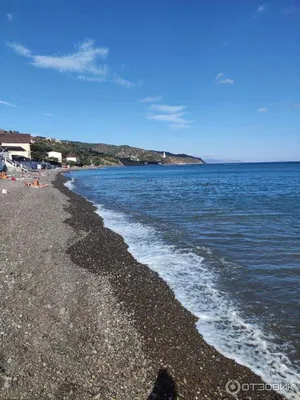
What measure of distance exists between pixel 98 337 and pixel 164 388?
178 cm

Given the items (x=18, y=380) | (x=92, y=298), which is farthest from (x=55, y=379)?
(x=92, y=298)

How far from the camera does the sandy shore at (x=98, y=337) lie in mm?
4695

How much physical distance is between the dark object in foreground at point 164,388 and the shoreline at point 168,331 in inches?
3.9

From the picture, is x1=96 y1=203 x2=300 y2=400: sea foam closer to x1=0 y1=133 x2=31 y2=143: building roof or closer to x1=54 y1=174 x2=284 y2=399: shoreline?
x1=54 y1=174 x2=284 y2=399: shoreline

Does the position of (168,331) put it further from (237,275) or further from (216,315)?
(237,275)

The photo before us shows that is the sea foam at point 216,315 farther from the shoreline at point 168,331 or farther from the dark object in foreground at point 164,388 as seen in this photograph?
the dark object in foreground at point 164,388

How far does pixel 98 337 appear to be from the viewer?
19.4 feet

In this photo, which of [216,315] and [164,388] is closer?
[164,388]

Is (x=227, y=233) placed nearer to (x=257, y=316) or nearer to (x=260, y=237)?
(x=260, y=237)

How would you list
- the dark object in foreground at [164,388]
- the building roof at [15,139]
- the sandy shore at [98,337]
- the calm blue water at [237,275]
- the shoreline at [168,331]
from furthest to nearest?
1. the building roof at [15,139]
2. the calm blue water at [237,275]
3. the shoreline at [168,331]
4. the sandy shore at [98,337]
5. the dark object in foreground at [164,388]

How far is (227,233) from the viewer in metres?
15.3

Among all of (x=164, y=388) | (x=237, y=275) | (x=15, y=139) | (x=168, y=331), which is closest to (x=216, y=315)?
(x=168, y=331)

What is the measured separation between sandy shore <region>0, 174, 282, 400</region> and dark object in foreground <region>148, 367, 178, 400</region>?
0.02m

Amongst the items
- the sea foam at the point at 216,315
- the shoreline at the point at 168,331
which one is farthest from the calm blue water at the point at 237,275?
the shoreline at the point at 168,331
